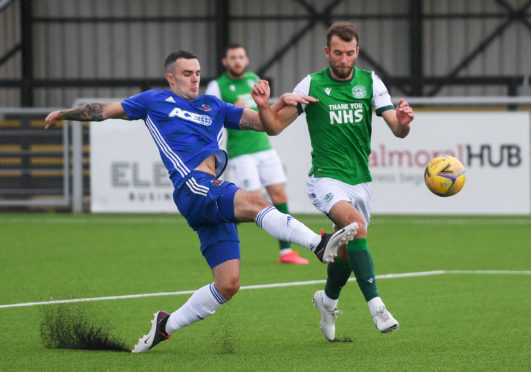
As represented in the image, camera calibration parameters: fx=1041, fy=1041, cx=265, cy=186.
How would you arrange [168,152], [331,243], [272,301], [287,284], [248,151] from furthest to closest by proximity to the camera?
[248,151], [287,284], [272,301], [168,152], [331,243]

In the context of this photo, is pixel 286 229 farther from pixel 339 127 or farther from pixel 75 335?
pixel 75 335

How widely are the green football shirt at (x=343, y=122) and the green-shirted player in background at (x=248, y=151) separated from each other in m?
4.51

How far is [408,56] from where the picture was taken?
27.2 metres

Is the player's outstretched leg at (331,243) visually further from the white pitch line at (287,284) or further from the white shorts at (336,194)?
the white pitch line at (287,284)

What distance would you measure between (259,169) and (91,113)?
204 inches

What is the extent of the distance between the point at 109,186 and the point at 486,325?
1083 centimetres

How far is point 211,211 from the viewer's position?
6.20 meters

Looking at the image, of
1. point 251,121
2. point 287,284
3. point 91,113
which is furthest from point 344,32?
point 287,284

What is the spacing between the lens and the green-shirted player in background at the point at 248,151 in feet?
38.1

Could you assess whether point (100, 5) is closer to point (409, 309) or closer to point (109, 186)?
point (109, 186)

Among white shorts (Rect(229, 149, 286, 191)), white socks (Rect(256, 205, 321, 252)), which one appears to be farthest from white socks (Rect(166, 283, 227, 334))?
white shorts (Rect(229, 149, 286, 191))

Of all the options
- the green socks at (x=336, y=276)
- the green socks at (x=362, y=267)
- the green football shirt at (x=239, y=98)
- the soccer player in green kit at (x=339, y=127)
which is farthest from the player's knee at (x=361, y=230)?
the green football shirt at (x=239, y=98)

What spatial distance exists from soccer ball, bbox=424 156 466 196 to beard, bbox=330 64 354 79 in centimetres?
84

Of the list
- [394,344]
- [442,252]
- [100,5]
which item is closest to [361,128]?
[394,344]
